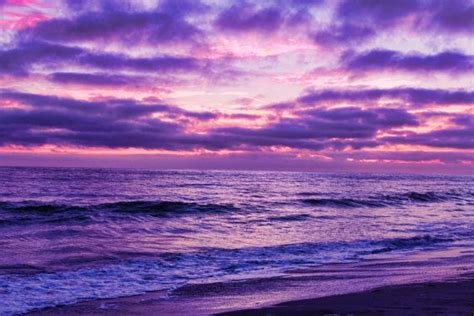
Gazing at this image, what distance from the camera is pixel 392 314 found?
797 cm

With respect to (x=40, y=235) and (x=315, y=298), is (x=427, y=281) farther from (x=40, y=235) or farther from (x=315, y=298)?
(x=40, y=235)

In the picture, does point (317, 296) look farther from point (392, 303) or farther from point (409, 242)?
point (409, 242)

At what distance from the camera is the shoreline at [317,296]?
856 centimetres

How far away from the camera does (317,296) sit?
9836 mm

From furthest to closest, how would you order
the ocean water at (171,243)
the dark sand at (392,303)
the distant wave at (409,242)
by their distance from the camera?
the distant wave at (409,242) < the ocean water at (171,243) < the dark sand at (392,303)

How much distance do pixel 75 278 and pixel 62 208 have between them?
18.9m

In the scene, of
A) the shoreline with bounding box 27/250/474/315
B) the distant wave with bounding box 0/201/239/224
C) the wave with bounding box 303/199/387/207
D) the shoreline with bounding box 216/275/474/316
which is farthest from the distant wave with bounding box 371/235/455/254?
the wave with bounding box 303/199/387/207

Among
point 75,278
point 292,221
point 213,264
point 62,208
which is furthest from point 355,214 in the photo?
point 75,278

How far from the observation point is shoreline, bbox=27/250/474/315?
28.1 ft

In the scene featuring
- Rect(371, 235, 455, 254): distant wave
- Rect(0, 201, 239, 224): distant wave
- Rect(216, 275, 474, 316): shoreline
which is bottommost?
Rect(371, 235, 455, 254): distant wave

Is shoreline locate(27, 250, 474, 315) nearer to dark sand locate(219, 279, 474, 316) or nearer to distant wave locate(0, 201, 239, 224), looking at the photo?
dark sand locate(219, 279, 474, 316)

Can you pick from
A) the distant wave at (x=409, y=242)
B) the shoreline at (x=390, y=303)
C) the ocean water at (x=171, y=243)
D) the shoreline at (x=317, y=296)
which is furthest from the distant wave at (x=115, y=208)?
the shoreline at (x=390, y=303)

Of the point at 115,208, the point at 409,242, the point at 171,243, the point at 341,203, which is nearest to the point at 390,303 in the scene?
the point at 171,243

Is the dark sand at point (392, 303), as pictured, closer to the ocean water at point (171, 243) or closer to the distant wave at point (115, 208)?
the ocean water at point (171, 243)
